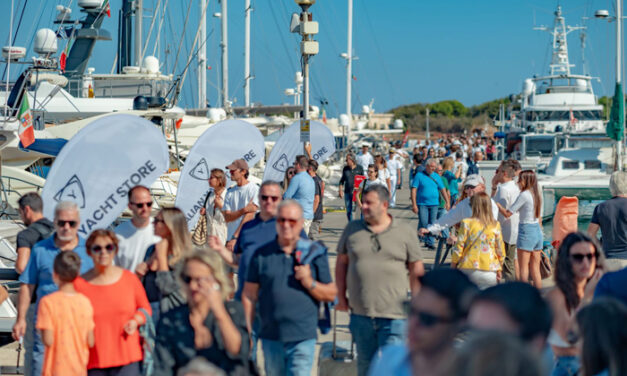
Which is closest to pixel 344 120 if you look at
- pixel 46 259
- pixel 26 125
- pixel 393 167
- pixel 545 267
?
pixel 393 167

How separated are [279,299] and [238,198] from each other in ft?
12.7

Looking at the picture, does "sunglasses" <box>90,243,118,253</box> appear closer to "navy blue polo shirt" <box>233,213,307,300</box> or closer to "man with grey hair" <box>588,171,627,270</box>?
"navy blue polo shirt" <box>233,213,307,300</box>

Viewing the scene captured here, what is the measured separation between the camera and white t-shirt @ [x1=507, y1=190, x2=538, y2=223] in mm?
9688

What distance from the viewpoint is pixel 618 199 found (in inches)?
312

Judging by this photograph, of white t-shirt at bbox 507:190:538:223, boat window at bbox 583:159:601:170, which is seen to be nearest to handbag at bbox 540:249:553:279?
white t-shirt at bbox 507:190:538:223

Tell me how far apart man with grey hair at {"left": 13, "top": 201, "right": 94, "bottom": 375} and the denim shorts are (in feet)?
18.2

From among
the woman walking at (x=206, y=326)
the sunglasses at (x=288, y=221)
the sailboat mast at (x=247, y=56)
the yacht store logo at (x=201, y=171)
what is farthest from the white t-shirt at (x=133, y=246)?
the sailboat mast at (x=247, y=56)

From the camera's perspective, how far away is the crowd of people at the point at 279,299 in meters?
3.20

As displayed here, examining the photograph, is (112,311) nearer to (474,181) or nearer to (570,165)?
(474,181)

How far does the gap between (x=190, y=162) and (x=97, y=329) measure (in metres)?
5.36

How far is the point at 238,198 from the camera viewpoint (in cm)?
925

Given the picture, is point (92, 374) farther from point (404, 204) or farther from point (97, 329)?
point (404, 204)

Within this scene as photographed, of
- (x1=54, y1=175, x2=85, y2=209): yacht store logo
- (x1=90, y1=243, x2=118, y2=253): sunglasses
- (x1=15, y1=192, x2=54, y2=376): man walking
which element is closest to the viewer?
(x1=90, y1=243, x2=118, y2=253): sunglasses

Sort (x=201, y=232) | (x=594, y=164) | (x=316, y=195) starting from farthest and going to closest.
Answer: (x=594, y=164)
(x=316, y=195)
(x=201, y=232)
